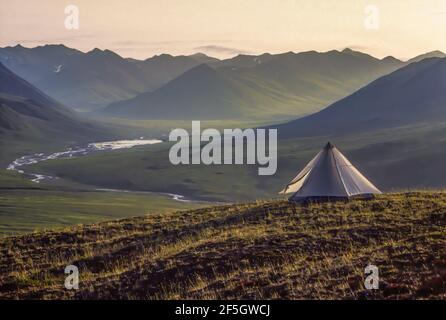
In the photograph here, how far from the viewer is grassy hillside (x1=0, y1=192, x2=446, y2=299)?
16.5 m

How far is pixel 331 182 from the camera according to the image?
108 ft

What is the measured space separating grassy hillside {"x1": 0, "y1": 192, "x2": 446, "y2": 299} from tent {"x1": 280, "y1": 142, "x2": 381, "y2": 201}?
1335mm

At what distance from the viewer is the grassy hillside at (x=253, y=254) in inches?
650

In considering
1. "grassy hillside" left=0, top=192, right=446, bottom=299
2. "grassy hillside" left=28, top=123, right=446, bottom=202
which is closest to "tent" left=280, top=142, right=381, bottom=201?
"grassy hillside" left=0, top=192, right=446, bottom=299

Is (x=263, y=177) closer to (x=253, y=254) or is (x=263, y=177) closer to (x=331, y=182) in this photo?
(x=331, y=182)

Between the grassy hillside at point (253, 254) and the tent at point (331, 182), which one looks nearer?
the grassy hillside at point (253, 254)

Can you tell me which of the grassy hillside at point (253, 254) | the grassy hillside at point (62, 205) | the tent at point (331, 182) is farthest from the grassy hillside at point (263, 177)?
the grassy hillside at point (253, 254)

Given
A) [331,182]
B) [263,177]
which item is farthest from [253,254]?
[263,177]

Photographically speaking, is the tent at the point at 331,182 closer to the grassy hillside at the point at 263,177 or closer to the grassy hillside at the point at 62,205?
the grassy hillside at the point at 62,205

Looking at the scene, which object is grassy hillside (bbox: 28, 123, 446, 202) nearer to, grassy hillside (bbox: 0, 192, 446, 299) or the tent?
the tent

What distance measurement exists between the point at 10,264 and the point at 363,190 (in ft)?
57.4

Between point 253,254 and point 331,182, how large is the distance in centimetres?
1294

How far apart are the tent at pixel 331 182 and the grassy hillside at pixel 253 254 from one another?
1.34 m
